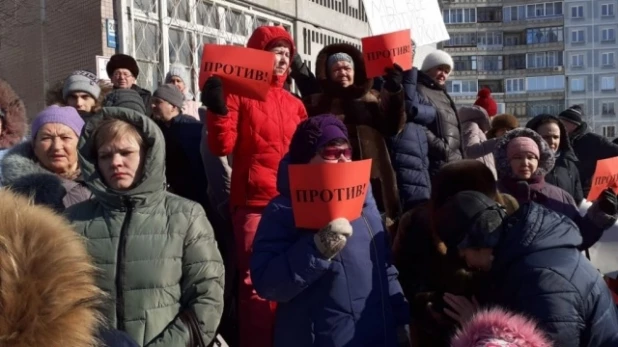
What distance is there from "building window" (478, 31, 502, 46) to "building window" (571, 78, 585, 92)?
8454 millimetres

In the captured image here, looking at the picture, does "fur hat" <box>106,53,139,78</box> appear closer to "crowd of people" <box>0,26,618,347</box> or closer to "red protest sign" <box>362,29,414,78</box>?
"crowd of people" <box>0,26,618,347</box>

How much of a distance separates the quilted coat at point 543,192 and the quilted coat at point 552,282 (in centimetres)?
147

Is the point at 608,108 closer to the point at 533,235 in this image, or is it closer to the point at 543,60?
the point at 543,60

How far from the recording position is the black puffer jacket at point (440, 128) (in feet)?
16.9

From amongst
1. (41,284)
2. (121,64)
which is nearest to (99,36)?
(121,64)

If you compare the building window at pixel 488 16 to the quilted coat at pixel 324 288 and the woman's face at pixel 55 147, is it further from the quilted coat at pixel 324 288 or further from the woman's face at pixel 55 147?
the quilted coat at pixel 324 288

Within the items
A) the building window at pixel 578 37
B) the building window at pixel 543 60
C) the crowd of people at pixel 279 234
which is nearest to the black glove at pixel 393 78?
the crowd of people at pixel 279 234

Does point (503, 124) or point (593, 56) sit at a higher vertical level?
point (593, 56)

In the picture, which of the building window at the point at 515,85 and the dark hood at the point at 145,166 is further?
the building window at the point at 515,85

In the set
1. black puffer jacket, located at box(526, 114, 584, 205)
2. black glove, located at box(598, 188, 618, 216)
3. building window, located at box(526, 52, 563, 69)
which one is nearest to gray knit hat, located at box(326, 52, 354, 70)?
black puffer jacket, located at box(526, 114, 584, 205)

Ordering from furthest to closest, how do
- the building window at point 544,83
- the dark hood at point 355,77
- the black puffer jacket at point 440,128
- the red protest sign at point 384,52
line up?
the building window at point 544,83 → the black puffer jacket at point 440,128 → the dark hood at point 355,77 → the red protest sign at point 384,52

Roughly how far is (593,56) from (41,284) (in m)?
84.2

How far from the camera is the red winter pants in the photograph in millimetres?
3881

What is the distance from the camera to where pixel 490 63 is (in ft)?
265
